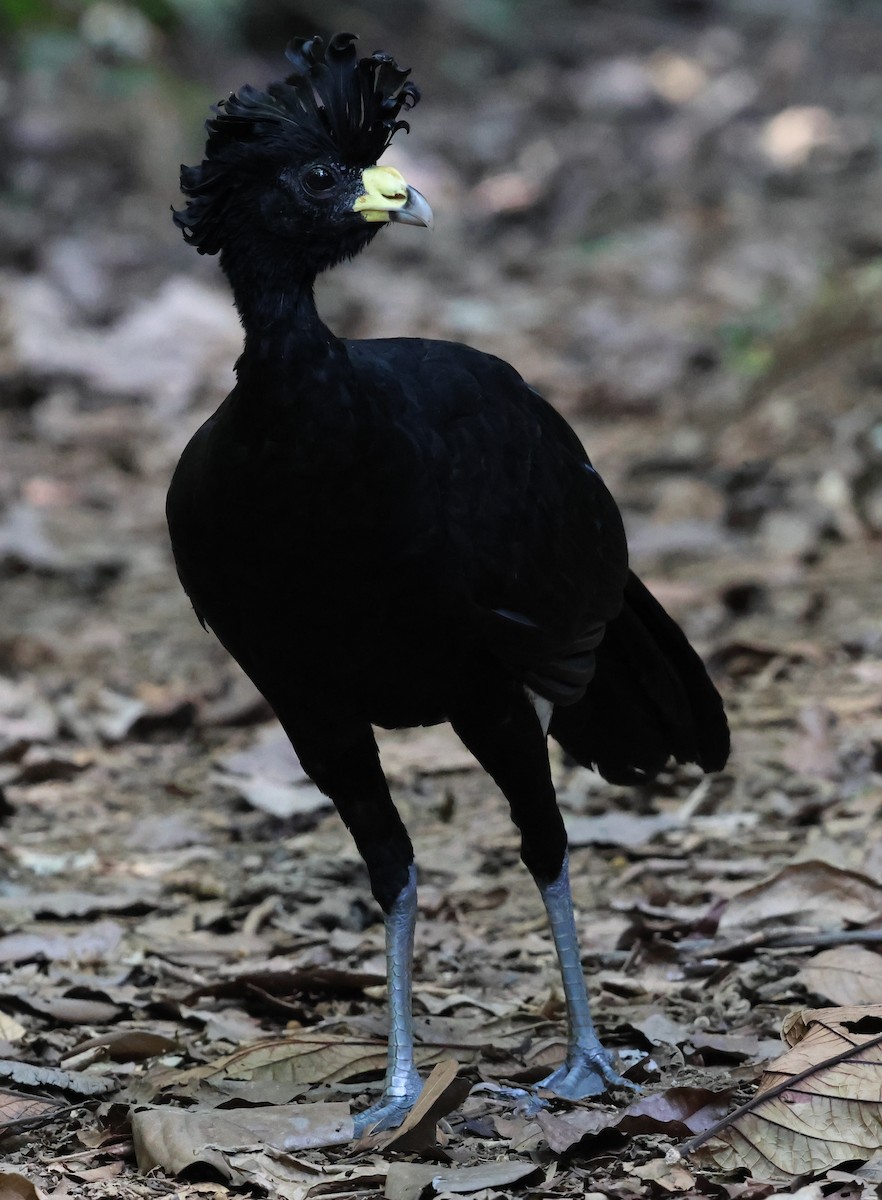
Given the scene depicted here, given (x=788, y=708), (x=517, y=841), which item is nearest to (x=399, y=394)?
(x=517, y=841)

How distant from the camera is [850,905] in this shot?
15.5 feet

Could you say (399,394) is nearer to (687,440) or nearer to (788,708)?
(788,708)

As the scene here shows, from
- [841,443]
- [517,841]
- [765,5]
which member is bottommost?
[517,841]

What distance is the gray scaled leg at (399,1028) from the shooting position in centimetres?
385

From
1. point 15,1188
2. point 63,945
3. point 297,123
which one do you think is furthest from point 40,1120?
point 297,123

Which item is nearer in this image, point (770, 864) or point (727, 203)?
point (770, 864)

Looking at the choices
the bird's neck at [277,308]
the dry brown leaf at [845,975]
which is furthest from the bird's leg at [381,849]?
the dry brown leaf at [845,975]

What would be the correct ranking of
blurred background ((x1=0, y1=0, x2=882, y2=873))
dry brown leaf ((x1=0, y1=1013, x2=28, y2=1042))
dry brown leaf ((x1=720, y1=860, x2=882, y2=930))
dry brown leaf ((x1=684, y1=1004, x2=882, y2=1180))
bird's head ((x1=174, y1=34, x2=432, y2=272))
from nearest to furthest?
dry brown leaf ((x1=684, y1=1004, x2=882, y2=1180)) < bird's head ((x1=174, y1=34, x2=432, y2=272)) < dry brown leaf ((x1=0, y1=1013, x2=28, y2=1042)) < dry brown leaf ((x1=720, y1=860, x2=882, y2=930)) < blurred background ((x1=0, y1=0, x2=882, y2=873))

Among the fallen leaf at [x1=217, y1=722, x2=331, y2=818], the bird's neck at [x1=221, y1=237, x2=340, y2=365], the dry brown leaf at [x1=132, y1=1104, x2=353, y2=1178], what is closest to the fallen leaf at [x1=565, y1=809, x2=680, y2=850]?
the fallen leaf at [x1=217, y1=722, x2=331, y2=818]

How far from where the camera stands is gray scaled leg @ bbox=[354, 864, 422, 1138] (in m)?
3.85

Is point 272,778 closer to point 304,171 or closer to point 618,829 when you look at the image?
point 618,829

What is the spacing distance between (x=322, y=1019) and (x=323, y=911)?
2.33ft

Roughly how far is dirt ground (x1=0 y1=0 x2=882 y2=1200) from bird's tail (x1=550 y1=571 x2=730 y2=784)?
46 centimetres

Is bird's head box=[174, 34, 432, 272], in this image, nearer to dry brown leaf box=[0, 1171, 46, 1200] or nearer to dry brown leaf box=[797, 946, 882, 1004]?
dry brown leaf box=[0, 1171, 46, 1200]
